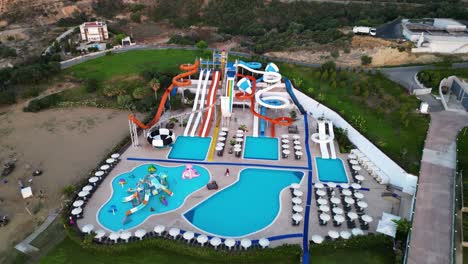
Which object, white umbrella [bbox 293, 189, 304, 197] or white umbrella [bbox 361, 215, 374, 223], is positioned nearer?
white umbrella [bbox 361, 215, 374, 223]

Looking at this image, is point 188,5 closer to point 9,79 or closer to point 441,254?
point 9,79

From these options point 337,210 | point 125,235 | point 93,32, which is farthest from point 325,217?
point 93,32

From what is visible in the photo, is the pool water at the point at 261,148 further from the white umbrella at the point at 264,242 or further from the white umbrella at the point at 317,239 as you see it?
the white umbrella at the point at 264,242

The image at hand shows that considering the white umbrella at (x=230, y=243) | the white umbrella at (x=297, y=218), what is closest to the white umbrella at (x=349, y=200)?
the white umbrella at (x=297, y=218)

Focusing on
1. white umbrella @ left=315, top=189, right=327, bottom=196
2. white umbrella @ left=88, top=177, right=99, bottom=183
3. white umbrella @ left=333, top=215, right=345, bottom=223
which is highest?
white umbrella @ left=88, top=177, right=99, bottom=183

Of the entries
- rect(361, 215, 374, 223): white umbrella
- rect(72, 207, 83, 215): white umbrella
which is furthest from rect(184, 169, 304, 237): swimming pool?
rect(72, 207, 83, 215): white umbrella

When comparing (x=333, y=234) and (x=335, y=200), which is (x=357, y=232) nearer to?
(x=333, y=234)

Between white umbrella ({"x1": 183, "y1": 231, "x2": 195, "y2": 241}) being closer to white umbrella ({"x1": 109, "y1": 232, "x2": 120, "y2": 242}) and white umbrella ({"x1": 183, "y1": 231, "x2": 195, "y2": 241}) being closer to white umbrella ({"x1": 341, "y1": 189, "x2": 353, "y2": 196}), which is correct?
white umbrella ({"x1": 109, "y1": 232, "x2": 120, "y2": 242})

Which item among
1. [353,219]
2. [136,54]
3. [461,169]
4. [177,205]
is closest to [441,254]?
[353,219]
